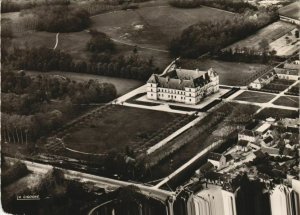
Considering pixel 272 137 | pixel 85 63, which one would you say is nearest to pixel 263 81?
pixel 272 137

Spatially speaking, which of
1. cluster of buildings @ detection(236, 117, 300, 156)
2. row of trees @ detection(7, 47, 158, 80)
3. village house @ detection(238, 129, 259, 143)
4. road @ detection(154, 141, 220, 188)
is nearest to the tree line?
row of trees @ detection(7, 47, 158, 80)

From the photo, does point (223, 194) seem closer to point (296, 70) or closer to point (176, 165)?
point (176, 165)

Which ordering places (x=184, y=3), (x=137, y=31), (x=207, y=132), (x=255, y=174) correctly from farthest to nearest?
(x=184, y=3) → (x=137, y=31) → (x=207, y=132) → (x=255, y=174)

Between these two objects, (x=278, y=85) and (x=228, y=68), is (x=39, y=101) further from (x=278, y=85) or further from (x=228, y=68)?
(x=278, y=85)

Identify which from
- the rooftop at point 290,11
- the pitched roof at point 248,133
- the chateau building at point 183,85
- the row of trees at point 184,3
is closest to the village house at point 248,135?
the pitched roof at point 248,133

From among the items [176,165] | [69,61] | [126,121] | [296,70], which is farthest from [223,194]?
[69,61]

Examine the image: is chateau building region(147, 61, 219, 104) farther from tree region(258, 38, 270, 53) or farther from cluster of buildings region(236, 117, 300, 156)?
cluster of buildings region(236, 117, 300, 156)
